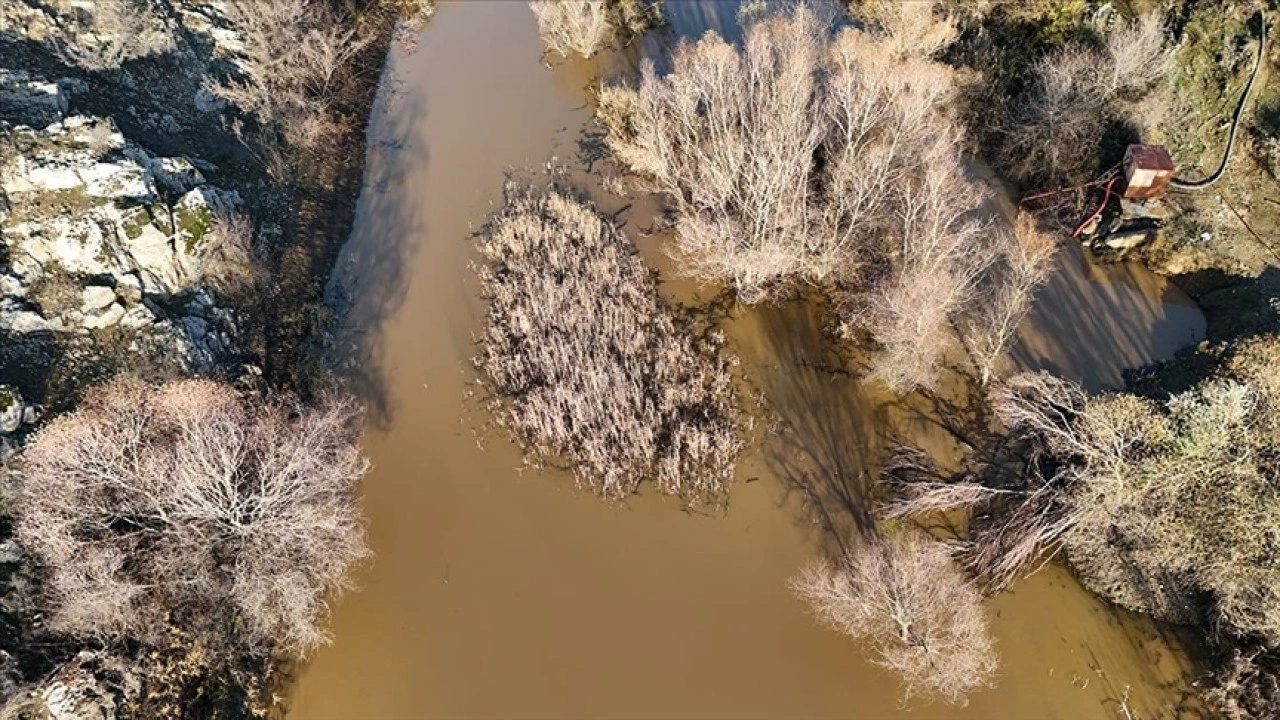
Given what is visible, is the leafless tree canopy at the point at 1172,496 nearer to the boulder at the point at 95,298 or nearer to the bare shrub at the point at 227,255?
the bare shrub at the point at 227,255

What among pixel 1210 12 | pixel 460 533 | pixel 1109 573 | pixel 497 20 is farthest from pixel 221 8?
pixel 1210 12

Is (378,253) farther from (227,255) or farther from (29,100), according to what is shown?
(29,100)

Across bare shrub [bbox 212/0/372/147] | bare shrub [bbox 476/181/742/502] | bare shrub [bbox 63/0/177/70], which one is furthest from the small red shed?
bare shrub [bbox 63/0/177/70]

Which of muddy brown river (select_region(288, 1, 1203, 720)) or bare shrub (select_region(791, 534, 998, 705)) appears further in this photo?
muddy brown river (select_region(288, 1, 1203, 720))

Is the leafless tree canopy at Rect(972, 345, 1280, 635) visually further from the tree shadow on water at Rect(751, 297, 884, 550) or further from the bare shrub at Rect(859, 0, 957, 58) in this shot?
the bare shrub at Rect(859, 0, 957, 58)

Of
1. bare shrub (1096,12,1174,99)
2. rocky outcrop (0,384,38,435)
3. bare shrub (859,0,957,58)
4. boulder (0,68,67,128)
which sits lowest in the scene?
rocky outcrop (0,384,38,435)

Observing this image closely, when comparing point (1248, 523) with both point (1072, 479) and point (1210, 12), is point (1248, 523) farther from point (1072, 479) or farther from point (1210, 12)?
point (1210, 12)

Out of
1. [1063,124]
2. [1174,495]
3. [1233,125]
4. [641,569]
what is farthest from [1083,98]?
[641,569]
